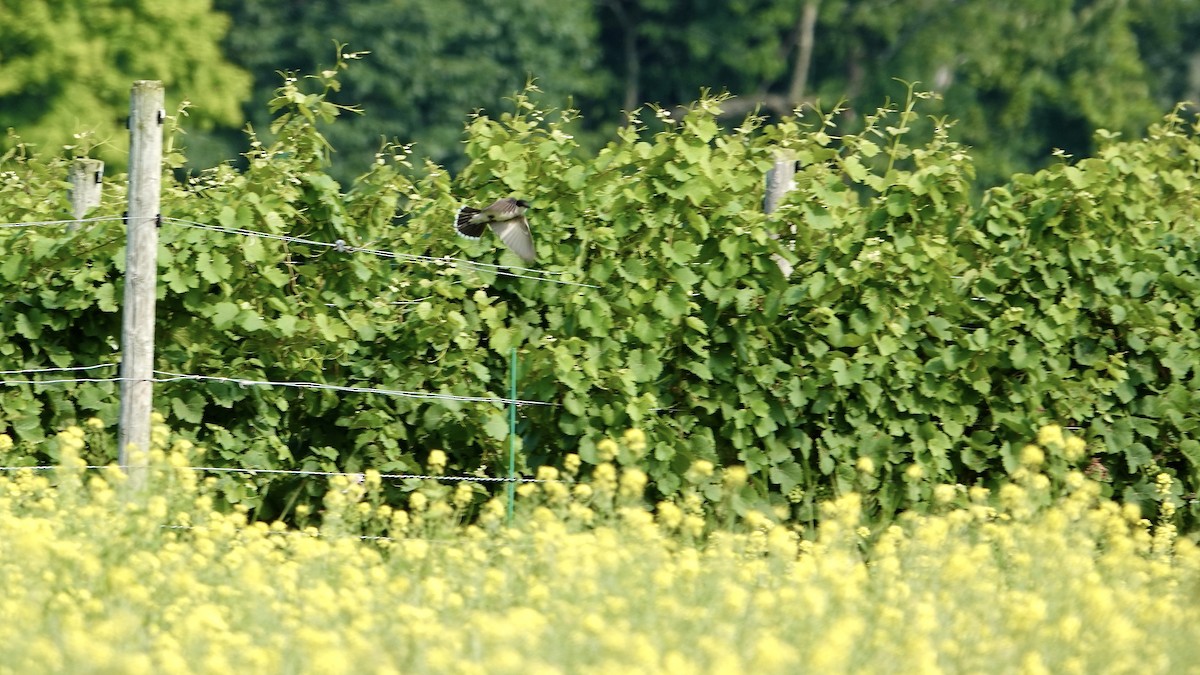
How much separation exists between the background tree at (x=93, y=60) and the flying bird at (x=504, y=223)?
565 inches

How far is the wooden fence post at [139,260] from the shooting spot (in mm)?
6398

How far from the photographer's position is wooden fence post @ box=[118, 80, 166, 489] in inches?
252

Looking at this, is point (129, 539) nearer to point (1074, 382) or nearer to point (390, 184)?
point (390, 184)

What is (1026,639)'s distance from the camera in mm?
4809

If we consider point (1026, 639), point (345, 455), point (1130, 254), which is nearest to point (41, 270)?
point (345, 455)

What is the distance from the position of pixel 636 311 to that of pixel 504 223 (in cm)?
65

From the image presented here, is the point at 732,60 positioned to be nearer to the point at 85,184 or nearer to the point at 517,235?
the point at 85,184

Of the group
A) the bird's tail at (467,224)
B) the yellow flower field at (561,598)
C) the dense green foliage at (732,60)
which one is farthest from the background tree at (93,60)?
the yellow flower field at (561,598)

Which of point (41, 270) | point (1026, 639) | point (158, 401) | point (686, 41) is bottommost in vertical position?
point (1026, 639)

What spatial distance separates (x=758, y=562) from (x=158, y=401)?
8.48ft

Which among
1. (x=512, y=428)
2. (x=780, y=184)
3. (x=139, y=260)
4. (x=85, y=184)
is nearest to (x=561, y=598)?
(x=512, y=428)

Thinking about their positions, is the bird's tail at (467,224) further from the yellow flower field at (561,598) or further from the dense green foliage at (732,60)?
the dense green foliage at (732,60)

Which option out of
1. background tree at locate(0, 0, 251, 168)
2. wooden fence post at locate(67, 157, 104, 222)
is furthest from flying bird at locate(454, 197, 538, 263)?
background tree at locate(0, 0, 251, 168)

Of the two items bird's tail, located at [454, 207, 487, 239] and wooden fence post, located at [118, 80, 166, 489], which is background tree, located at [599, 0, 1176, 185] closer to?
bird's tail, located at [454, 207, 487, 239]
